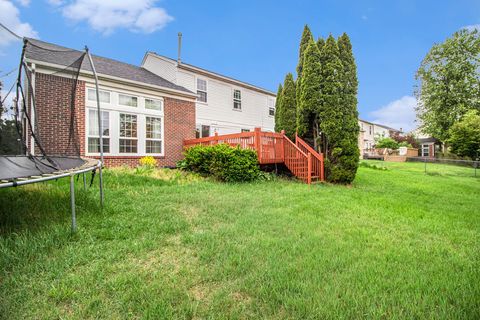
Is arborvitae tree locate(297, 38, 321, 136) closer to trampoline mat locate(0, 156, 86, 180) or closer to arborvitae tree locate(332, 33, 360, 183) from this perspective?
arborvitae tree locate(332, 33, 360, 183)

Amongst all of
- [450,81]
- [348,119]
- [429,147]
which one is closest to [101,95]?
[348,119]

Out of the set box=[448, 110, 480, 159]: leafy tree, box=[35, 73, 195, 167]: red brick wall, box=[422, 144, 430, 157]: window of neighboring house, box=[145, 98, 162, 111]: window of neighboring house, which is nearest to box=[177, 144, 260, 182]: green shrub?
box=[35, 73, 195, 167]: red brick wall

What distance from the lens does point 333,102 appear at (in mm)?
8555

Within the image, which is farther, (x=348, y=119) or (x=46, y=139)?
(x=348, y=119)

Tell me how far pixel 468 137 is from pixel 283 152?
1469 cm

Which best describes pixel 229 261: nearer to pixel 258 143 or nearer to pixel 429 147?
pixel 258 143

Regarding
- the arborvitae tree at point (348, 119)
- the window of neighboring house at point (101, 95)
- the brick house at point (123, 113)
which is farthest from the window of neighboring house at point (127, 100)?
the arborvitae tree at point (348, 119)

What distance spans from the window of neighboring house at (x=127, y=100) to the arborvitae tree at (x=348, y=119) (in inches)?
316

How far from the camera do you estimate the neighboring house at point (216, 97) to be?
44.2 feet

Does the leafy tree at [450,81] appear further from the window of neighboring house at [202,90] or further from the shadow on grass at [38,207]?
the shadow on grass at [38,207]

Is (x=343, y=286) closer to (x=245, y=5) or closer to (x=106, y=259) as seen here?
(x=106, y=259)

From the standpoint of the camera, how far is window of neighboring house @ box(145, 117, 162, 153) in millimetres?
10716

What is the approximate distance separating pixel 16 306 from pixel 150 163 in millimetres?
8231

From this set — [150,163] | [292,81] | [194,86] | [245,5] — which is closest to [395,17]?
[292,81]
